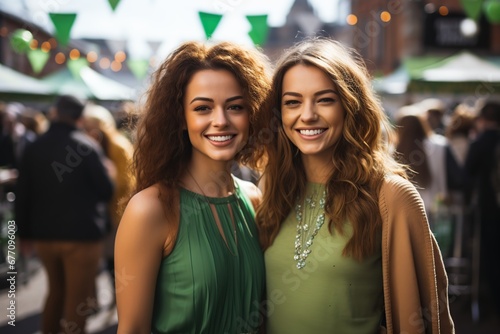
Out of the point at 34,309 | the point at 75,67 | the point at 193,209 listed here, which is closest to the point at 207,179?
the point at 193,209

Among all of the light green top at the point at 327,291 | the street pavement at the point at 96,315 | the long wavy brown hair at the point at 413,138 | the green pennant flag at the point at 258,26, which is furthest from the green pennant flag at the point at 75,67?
the light green top at the point at 327,291

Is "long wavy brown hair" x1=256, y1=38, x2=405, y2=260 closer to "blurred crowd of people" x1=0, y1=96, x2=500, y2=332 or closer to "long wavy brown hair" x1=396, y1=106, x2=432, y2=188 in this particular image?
"blurred crowd of people" x1=0, y1=96, x2=500, y2=332

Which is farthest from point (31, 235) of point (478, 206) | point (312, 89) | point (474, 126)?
point (474, 126)

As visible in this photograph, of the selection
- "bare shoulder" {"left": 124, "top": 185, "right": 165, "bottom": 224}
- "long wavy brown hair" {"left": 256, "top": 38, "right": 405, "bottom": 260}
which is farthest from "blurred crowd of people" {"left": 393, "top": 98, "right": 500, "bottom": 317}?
"bare shoulder" {"left": 124, "top": 185, "right": 165, "bottom": 224}

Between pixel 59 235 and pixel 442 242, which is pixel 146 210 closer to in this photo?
pixel 59 235

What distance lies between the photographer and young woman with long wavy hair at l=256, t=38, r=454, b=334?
1967mm

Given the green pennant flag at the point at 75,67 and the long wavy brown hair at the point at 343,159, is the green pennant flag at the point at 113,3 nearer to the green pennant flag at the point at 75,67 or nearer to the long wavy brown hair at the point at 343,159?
the long wavy brown hair at the point at 343,159

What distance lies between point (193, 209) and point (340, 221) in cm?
55

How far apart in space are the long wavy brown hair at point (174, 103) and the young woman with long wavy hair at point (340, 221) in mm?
129

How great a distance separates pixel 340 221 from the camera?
208 cm

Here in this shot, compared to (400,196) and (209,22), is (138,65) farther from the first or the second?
(400,196)

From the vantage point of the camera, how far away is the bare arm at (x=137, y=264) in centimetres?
193

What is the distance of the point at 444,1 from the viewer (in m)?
18.0

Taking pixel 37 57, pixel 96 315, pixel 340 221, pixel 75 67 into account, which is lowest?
pixel 96 315
